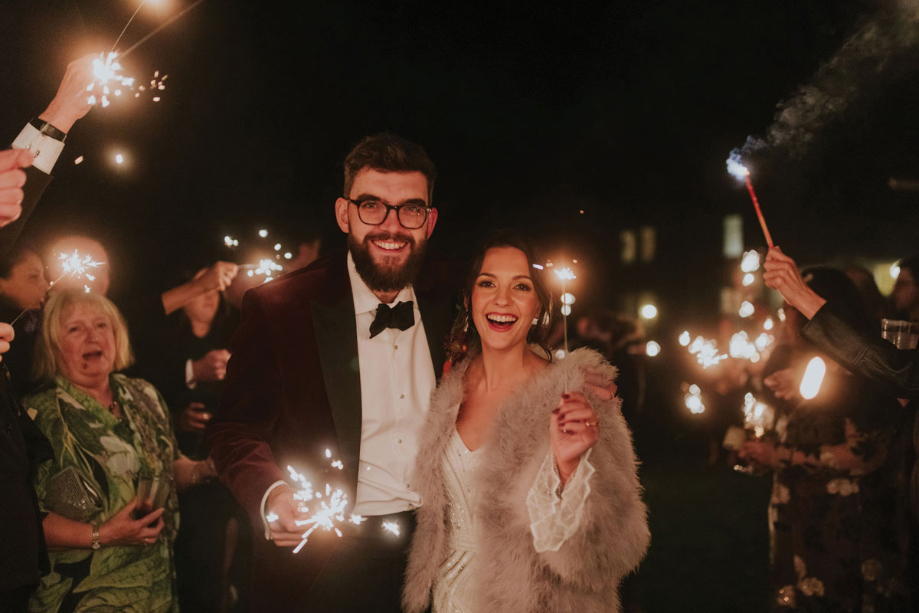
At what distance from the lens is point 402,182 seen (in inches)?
106

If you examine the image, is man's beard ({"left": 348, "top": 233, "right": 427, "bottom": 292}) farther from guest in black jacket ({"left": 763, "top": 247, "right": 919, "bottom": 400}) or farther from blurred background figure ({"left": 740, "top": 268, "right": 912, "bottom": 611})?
blurred background figure ({"left": 740, "top": 268, "right": 912, "bottom": 611})

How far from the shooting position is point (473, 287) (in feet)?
8.57

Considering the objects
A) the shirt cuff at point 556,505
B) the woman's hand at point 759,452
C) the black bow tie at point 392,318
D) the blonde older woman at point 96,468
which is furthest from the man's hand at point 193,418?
the woman's hand at point 759,452

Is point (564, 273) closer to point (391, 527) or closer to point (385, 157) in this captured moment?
point (385, 157)

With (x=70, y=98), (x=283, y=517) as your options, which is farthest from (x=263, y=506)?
(x=70, y=98)

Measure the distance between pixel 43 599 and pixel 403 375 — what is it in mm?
1683

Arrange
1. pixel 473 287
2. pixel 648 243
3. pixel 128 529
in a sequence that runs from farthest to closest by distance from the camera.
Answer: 1. pixel 648 243
2. pixel 128 529
3. pixel 473 287

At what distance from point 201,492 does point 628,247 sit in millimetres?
28873

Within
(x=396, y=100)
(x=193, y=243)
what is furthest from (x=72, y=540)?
(x=396, y=100)

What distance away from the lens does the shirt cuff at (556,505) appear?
6.51ft

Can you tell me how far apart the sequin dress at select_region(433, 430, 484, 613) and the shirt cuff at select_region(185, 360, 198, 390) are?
2.72 m

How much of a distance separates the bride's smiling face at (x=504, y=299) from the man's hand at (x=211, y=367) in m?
2.52

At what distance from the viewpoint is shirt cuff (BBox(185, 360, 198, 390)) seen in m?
4.47

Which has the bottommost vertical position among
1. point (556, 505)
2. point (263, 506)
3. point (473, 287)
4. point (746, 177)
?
point (263, 506)
